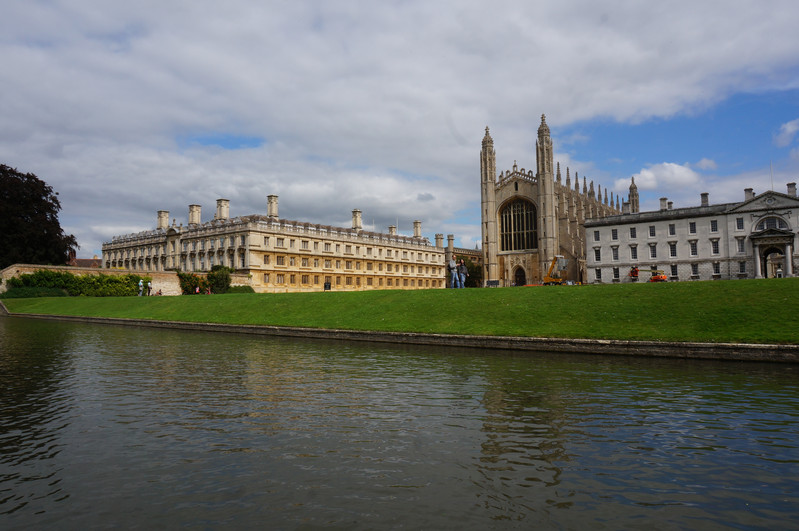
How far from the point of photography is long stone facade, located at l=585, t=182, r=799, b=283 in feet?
173

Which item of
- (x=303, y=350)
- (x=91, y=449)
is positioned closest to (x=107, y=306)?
(x=303, y=350)

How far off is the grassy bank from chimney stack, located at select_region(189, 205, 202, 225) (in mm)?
43566

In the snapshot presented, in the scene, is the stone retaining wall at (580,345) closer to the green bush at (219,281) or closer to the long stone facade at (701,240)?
the green bush at (219,281)

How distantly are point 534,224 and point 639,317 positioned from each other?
55.2m

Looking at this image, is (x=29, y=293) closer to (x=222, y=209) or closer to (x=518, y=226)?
(x=222, y=209)

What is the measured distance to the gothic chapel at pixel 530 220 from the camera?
70.4m

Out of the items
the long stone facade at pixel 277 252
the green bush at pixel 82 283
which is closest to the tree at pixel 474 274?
the long stone facade at pixel 277 252

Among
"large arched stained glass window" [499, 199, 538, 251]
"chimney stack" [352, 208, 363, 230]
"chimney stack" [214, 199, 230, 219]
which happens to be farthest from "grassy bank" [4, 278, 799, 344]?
"chimney stack" [352, 208, 363, 230]

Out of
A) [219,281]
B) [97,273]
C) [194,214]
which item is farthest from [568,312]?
[194,214]

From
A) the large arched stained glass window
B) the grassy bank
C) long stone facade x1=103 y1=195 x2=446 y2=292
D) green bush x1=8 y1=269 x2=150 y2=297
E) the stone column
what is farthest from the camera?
the large arched stained glass window

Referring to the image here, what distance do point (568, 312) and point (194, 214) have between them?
67092 millimetres

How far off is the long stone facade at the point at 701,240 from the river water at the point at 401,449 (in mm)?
44526

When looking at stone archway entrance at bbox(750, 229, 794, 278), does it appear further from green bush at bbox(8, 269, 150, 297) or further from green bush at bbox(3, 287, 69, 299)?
green bush at bbox(3, 287, 69, 299)

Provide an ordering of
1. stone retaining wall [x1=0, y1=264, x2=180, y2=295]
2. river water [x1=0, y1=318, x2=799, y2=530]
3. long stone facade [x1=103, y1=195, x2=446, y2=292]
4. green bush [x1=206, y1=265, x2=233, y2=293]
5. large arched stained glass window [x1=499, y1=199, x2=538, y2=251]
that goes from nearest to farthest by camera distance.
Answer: river water [x1=0, y1=318, x2=799, y2=530], stone retaining wall [x1=0, y1=264, x2=180, y2=295], green bush [x1=206, y1=265, x2=233, y2=293], long stone facade [x1=103, y1=195, x2=446, y2=292], large arched stained glass window [x1=499, y1=199, x2=538, y2=251]
